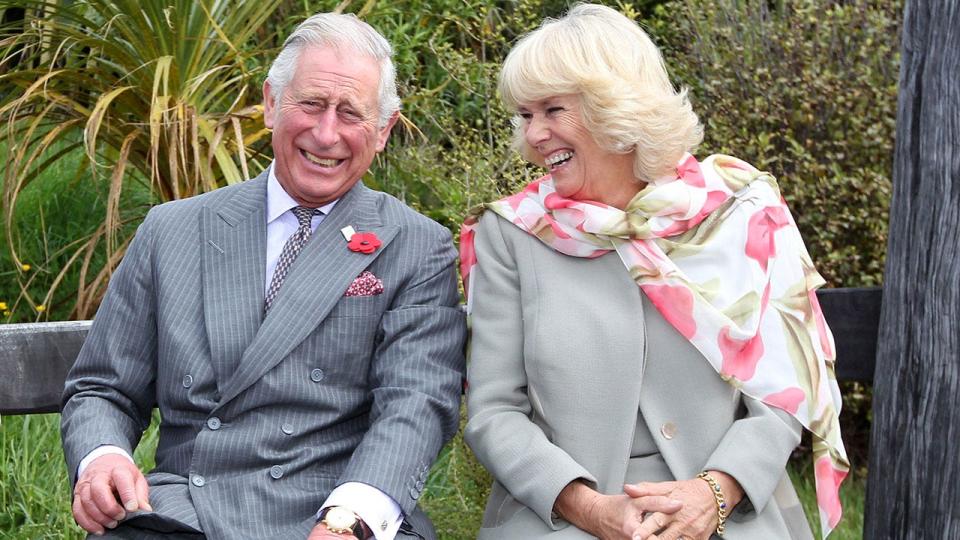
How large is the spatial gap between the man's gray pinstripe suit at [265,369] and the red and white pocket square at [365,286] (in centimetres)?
2

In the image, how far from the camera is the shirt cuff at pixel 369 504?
9.51 feet

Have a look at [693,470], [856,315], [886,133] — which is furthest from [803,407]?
[886,133]

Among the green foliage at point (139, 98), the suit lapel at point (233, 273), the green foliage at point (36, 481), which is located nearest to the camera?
the suit lapel at point (233, 273)

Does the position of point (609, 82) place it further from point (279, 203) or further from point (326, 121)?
point (279, 203)

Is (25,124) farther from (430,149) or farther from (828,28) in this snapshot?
(828,28)

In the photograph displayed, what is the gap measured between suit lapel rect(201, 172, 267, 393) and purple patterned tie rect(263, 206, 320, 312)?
0.03 meters

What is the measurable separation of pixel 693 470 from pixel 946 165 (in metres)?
0.97

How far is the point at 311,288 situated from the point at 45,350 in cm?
82

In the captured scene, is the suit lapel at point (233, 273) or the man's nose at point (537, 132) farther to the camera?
the man's nose at point (537, 132)

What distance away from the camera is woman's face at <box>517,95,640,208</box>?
10.4 feet

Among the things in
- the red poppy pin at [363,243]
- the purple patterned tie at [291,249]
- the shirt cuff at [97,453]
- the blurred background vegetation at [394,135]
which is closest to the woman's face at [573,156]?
the red poppy pin at [363,243]

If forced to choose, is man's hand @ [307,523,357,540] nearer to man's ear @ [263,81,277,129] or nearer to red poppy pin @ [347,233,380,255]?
red poppy pin @ [347,233,380,255]

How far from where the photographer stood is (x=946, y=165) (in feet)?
10.6

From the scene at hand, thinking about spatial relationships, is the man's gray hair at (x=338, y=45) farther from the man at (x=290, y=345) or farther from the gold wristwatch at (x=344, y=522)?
the gold wristwatch at (x=344, y=522)
